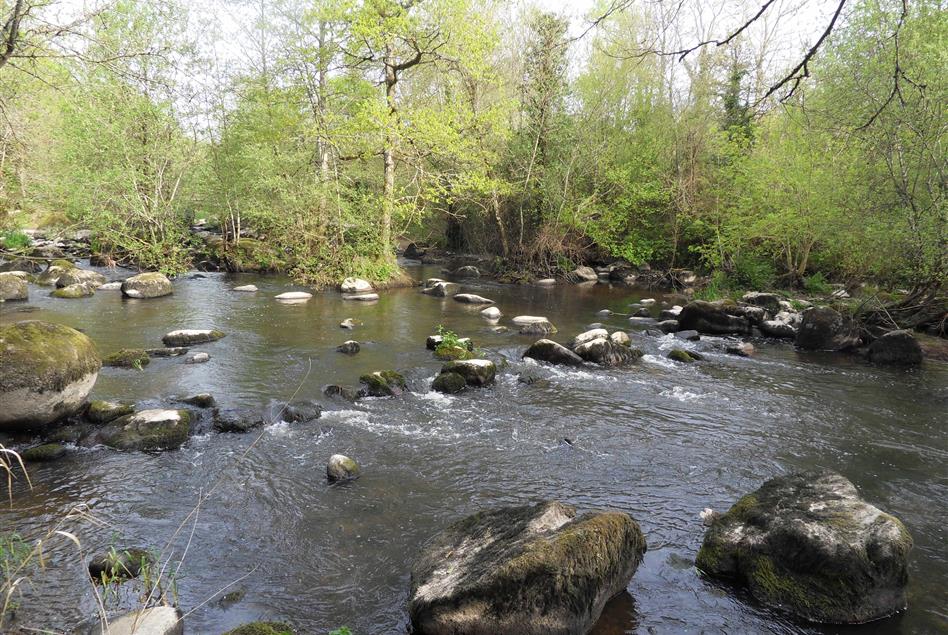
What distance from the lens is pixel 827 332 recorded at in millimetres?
13430

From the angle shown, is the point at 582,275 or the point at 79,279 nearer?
the point at 79,279

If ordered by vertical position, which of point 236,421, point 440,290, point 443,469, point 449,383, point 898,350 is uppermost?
point 440,290

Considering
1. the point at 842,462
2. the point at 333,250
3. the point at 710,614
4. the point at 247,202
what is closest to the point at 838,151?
the point at 842,462

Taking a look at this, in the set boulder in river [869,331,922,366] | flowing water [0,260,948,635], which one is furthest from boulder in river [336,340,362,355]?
boulder in river [869,331,922,366]

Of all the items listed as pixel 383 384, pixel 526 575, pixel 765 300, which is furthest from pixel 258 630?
pixel 765 300

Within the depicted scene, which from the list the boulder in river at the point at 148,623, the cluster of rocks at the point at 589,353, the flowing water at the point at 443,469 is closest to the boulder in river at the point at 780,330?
the flowing water at the point at 443,469

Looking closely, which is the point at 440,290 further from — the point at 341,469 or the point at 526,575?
the point at 526,575

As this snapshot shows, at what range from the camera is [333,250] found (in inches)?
829

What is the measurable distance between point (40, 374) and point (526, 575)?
278 inches

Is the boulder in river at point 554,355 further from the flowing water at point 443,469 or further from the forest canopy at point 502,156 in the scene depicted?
the forest canopy at point 502,156

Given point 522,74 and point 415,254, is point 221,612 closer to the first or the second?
point 522,74

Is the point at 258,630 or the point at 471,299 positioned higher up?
the point at 471,299

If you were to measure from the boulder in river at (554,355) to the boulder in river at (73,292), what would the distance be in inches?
557

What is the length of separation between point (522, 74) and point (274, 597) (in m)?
24.5
